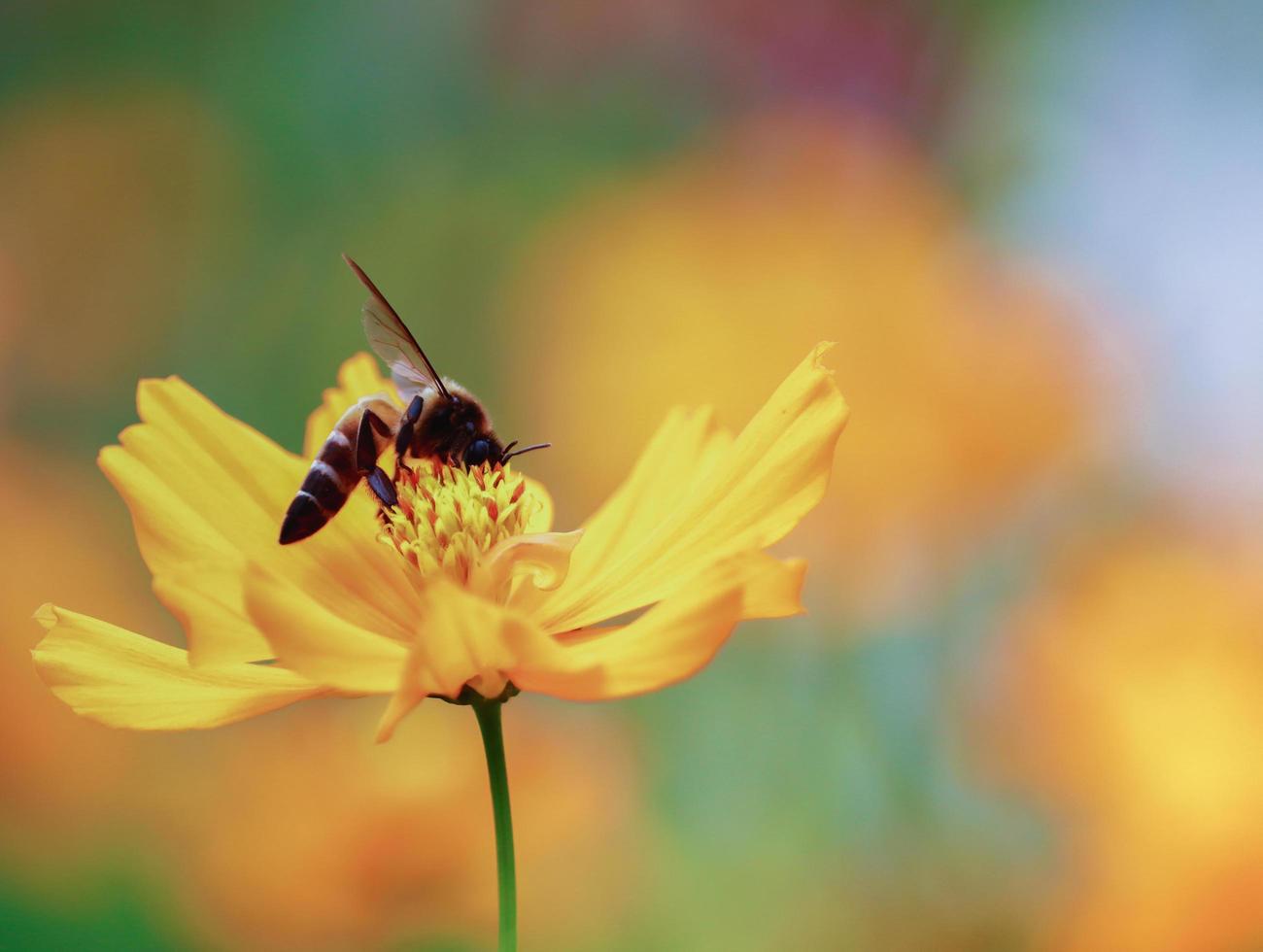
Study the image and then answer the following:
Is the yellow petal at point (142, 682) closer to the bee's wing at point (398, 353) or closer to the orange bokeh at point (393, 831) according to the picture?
the bee's wing at point (398, 353)

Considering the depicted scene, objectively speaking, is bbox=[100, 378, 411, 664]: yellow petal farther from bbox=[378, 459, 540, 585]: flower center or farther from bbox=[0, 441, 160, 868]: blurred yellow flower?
bbox=[0, 441, 160, 868]: blurred yellow flower

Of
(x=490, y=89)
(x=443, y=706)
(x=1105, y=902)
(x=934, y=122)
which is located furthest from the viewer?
(x=490, y=89)

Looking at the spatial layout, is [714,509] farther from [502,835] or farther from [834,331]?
[834,331]

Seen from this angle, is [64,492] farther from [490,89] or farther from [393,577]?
[393,577]

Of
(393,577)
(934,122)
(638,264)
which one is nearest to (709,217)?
(638,264)

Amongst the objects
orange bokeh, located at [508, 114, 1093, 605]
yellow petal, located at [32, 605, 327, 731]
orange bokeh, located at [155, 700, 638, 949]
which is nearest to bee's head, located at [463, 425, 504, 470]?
yellow petal, located at [32, 605, 327, 731]

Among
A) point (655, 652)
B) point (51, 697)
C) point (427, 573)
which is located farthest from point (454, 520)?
point (51, 697)
